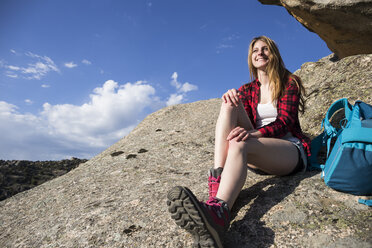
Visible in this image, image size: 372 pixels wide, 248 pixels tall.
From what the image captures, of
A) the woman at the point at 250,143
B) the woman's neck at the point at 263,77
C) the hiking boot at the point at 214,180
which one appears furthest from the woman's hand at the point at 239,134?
the woman's neck at the point at 263,77

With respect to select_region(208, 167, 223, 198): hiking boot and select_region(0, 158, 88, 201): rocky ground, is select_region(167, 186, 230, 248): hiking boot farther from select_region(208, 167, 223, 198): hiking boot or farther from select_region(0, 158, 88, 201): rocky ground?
select_region(0, 158, 88, 201): rocky ground

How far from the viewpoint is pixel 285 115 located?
4.50 metres

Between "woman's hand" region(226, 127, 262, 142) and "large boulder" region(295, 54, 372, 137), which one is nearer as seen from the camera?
"woman's hand" region(226, 127, 262, 142)

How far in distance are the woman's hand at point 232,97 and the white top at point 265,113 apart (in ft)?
3.47

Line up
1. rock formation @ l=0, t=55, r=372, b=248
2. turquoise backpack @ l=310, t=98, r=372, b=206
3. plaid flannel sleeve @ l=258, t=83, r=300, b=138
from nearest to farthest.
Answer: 1. rock formation @ l=0, t=55, r=372, b=248
2. turquoise backpack @ l=310, t=98, r=372, b=206
3. plaid flannel sleeve @ l=258, t=83, r=300, b=138

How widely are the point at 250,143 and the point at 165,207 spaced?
1.79 meters

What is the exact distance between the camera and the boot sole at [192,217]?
2756 mm

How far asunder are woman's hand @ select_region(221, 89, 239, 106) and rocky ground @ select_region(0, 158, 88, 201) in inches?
402

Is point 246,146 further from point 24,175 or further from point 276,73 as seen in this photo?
point 24,175

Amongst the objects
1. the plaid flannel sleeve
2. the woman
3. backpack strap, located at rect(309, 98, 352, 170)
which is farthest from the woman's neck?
backpack strap, located at rect(309, 98, 352, 170)

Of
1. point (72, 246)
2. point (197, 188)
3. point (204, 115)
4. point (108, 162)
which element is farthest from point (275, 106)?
point (204, 115)

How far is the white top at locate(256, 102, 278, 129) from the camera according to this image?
16.0 ft

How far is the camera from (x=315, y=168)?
4562mm

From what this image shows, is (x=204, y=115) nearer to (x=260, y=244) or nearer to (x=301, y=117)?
(x=301, y=117)
